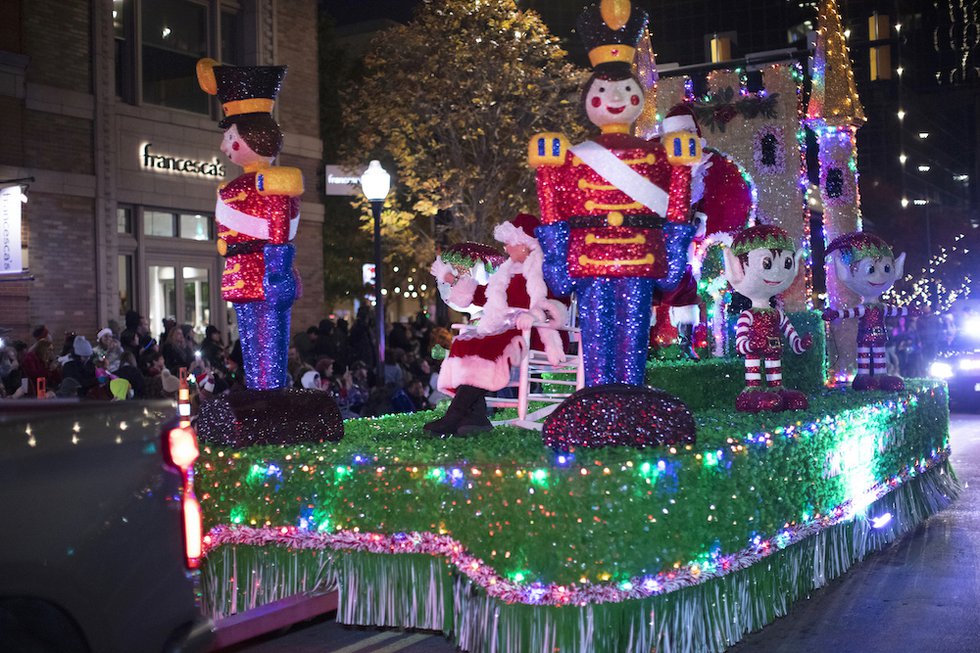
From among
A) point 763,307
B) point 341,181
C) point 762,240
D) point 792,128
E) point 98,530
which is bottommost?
point 98,530

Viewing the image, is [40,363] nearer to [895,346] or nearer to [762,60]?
[762,60]

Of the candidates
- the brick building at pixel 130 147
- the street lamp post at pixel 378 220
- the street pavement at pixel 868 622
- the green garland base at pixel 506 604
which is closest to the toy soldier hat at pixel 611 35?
the green garland base at pixel 506 604

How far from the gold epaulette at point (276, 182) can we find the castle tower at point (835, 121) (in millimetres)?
7473

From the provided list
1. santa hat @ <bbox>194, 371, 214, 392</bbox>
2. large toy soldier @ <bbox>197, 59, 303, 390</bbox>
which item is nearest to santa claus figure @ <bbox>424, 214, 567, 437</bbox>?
large toy soldier @ <bbox>197, 59, 303, 390</bbox>

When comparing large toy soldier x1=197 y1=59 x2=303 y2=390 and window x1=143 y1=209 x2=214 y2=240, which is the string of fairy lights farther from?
large toy soldier x1=197 y1=59 x2=303 y2=390

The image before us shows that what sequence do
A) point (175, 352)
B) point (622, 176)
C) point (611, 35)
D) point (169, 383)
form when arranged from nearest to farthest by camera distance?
1. point (622, 176)
2. point (611, 35)
3. point (169, 383)
4. point (175, 352)

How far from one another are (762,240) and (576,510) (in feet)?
11.1

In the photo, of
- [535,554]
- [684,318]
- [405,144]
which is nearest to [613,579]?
[535,554]

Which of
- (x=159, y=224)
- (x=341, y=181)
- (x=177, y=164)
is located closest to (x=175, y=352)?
(x=159, y=224)

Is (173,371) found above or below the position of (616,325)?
below

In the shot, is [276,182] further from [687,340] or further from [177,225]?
[177,225]

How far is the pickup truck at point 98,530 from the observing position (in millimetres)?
3219

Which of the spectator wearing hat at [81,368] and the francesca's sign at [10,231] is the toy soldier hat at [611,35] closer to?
the spectator wearing hat at [81,368]

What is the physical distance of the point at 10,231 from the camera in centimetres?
1403
